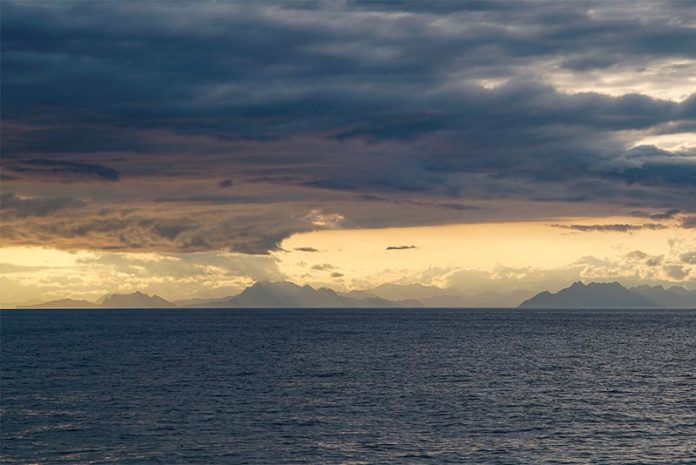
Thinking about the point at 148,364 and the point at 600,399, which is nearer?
the point at 600,399

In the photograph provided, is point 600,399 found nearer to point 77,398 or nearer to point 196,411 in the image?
point 196,411

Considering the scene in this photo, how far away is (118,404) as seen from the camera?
288 feet

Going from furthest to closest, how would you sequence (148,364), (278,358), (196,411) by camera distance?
(278,358), (148,364), (196,411)

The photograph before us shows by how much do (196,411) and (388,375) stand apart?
42.3m

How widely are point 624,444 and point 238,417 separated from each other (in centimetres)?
3576

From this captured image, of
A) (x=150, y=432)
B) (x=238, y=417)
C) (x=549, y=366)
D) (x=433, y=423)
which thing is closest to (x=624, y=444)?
(x=433, y=423)

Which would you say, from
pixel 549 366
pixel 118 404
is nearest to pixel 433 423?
pixel 118 404

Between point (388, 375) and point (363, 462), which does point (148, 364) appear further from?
point (363, 462)

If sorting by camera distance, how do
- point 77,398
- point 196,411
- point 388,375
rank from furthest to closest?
point 388,375
point 77,398
point 196,411

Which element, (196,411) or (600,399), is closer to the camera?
(196,411)

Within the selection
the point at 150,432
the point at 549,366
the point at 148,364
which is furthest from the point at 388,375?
the point at 150,432

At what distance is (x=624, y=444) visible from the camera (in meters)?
68.9

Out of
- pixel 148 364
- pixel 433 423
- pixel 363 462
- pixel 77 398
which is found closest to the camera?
pixel 363 462

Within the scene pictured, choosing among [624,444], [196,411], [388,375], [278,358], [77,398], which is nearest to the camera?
[624,444]
